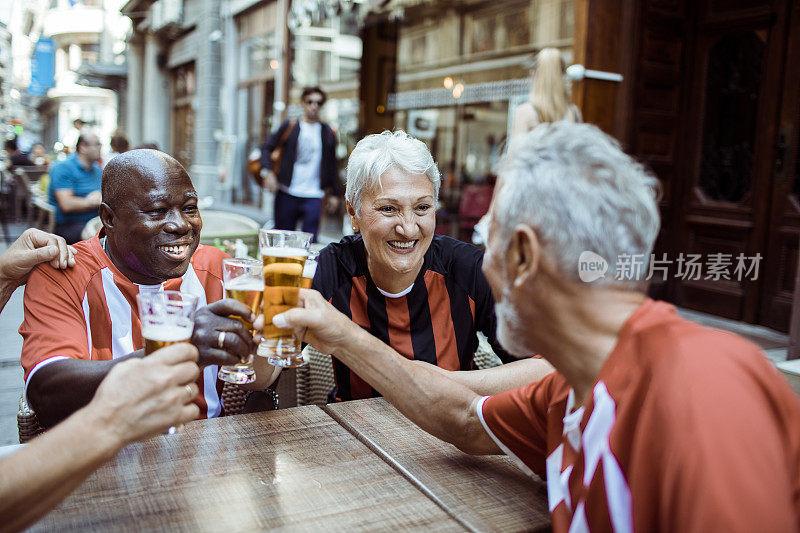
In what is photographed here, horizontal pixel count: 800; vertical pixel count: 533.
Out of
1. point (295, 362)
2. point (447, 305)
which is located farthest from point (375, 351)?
point (447, 305)

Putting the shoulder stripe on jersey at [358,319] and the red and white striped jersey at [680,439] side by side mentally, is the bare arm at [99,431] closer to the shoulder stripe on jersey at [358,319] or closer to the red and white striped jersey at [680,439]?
the red and white striped jersey at [680,439]

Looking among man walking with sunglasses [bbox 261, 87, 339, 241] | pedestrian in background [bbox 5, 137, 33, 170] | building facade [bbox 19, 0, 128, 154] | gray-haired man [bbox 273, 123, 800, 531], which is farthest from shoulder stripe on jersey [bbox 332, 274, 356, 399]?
building facade [bbox 19, 0, 128, 154]

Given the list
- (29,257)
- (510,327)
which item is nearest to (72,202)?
(29,257)

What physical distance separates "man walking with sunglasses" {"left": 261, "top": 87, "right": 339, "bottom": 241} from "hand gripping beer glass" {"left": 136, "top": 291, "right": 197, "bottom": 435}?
5031mm

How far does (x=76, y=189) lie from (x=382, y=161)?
5104 millimetres

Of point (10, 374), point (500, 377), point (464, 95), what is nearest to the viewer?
point (500, 377)

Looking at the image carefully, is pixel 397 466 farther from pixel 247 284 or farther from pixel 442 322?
pixel 442 322

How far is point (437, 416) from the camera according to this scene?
158 centimetres

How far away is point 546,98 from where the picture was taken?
445cm

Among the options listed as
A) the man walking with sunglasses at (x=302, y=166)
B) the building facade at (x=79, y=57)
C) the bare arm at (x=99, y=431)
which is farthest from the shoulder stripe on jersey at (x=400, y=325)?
the building facade at (x=79, y=57)

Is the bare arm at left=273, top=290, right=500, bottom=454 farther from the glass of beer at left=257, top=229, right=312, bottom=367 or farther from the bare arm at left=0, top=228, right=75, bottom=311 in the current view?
the bare arm at left=0, top=228, right=75, bottom=311

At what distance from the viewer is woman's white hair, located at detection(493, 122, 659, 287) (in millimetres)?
1024

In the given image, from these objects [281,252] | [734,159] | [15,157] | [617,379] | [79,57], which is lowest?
[617,379]

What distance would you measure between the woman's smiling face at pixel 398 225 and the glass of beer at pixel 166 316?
0.96 m
